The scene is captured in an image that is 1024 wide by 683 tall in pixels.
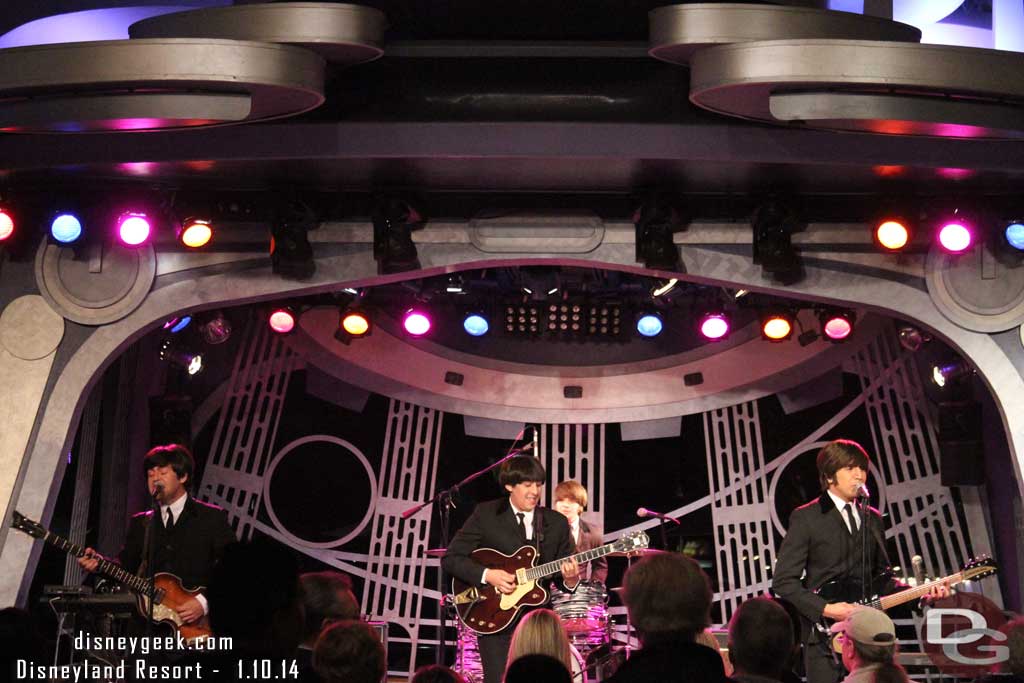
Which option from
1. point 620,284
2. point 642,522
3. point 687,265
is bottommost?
point 642,522

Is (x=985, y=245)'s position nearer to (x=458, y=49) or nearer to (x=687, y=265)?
(x=687, y=265)

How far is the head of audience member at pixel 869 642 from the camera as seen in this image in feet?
13.4

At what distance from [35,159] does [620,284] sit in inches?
173

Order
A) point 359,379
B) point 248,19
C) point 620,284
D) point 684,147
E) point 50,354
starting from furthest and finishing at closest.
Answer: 1. point 359,379
2. point 620,284
3. point 50,354
4. point 684,147
5. point 248,19

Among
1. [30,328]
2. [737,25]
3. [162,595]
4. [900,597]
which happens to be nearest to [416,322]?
[30,328]

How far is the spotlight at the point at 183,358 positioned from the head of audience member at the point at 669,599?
281 inches

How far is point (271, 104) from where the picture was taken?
668 cm

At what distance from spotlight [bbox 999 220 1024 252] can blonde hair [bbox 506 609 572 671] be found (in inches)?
179

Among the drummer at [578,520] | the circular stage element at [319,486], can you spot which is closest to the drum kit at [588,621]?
the drummer at [578,520]

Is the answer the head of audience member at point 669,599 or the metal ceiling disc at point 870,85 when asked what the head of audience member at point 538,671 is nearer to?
the head of audience member at point 669,599

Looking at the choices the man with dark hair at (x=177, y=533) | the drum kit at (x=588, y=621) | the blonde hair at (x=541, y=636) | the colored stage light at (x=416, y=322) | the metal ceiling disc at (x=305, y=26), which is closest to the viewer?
the blonde hair at (x=541, y=636)

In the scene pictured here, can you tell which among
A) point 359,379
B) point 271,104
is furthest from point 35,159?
point 359,379

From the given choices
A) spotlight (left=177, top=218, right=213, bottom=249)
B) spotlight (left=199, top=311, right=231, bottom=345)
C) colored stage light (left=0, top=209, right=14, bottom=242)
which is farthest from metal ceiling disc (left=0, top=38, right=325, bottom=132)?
spotlight (left=199, top=311, right=231, bottom=345)

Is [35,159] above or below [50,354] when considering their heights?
above
